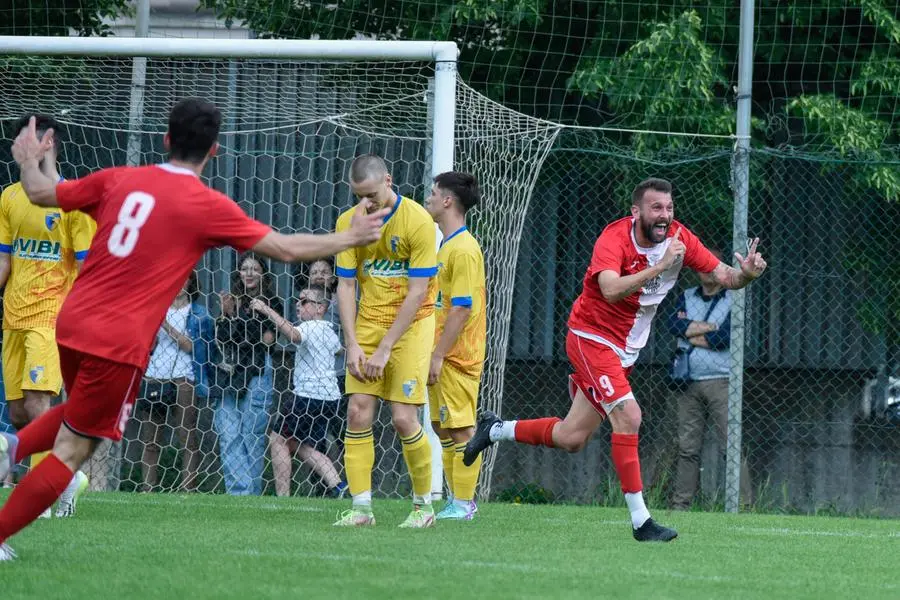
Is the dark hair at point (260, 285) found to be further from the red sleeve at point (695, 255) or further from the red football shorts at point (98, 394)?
the red football shorts at point (98, 394)

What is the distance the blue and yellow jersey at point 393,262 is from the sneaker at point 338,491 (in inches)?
142

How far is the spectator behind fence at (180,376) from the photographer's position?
11.2 metres

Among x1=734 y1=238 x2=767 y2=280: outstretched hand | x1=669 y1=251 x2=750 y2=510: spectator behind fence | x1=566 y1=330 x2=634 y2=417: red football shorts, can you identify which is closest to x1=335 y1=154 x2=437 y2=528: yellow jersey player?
x1=566 y1=330 x2=634 y2=417: red football shorts

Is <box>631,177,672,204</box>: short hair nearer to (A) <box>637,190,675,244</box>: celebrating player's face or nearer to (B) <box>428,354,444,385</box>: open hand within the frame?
(A) <box>637,190,675,244</box>: celebrating player's face

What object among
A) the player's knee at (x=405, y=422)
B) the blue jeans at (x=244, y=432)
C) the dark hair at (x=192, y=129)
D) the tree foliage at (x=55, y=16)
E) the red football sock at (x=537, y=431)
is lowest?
the blue jeans at (x=244, y=432)

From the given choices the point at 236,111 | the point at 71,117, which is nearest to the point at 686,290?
the point at 236,111

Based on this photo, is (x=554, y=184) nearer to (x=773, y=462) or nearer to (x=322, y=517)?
(x=773, y=462)

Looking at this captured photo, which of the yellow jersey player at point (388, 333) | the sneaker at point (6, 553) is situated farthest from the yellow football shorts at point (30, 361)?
the sneaker at point (6, 553)

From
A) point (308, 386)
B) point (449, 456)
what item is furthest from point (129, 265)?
point (308, 386)

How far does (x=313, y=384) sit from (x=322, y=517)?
2.89 metres

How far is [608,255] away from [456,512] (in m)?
2.09

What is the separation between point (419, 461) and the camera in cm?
769

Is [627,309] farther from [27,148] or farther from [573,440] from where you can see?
[27,148]

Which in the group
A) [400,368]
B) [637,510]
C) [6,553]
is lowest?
[637,510]
